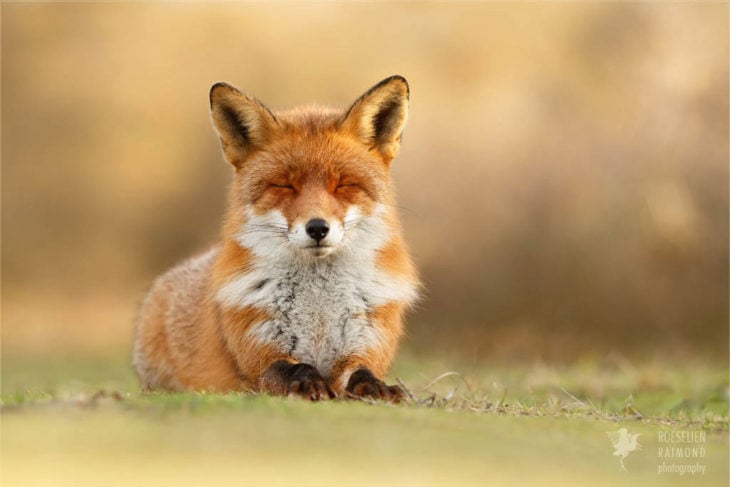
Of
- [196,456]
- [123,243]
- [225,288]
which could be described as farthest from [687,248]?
[196,456]

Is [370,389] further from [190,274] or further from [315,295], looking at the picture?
[190,274]

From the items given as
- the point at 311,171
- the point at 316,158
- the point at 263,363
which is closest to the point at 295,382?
the point at 263,363

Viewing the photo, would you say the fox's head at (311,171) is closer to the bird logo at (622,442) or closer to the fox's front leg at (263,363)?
the fox's front leg at (263,363)

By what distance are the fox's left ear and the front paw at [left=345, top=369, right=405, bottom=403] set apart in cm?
160

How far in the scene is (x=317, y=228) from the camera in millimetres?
5957

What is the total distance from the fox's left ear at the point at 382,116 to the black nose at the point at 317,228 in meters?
0.92

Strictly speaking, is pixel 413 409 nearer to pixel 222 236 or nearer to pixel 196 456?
pixel 196 456

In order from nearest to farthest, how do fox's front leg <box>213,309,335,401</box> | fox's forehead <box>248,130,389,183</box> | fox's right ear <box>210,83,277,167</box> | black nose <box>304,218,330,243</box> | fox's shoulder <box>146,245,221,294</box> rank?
1. fox's front leg <box>213,309,335,401</box>
2. black nose <box>304,218,330,243</box>
3. fox's forehead <box>248,130,389,183</box>
4. fox's right ear <box>210,83,277,167</box>
5. fox's shoulder <box>146,245,221,294</box>

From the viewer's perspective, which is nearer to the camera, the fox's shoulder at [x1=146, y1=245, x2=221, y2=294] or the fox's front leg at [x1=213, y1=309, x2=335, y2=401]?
the fox's front leg at [x1=213, y1=309, x2=335, y2=401]

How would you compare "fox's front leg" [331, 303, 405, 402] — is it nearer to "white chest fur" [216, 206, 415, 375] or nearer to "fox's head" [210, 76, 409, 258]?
"white chest fur" [216, 206, 415, 375]

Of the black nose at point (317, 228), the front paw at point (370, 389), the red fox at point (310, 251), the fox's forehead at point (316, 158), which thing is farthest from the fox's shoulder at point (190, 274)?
the front paw at point (370, 389)

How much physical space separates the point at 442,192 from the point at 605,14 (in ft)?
12.1

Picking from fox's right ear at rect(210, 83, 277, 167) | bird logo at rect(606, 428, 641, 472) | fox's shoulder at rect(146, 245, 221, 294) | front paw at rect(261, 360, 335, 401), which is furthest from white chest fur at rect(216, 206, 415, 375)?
bird logo at rect(606, 428, 641, 472)

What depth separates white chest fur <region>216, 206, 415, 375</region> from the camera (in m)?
6.37
